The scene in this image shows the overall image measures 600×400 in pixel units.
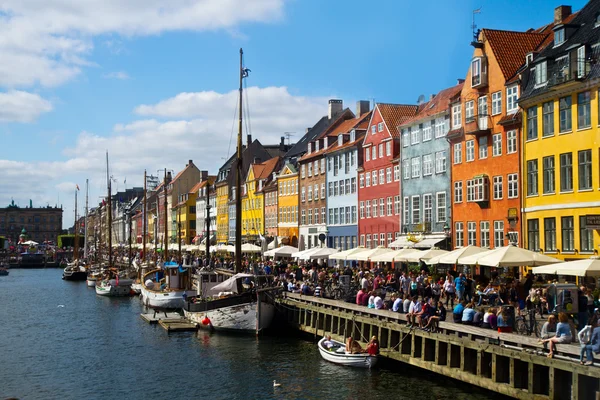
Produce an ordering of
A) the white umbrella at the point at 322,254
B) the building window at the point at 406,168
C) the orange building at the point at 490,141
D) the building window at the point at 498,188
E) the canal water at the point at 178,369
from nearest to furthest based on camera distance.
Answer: the canal water at the point at 178,369, the orange building at the point at 490,141, the building window at the point at 498,188, the white umbrella at the point at 322,254, the building window at the point at 406,168

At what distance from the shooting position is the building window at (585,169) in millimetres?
40394

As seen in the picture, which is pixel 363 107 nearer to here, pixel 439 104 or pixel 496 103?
pixel 439 104

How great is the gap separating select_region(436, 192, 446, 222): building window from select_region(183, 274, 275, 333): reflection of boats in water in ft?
53.3

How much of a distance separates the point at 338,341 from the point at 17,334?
22.1 metres

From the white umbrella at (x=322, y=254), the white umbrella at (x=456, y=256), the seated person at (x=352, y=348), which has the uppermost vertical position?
the white umbrella at (x=456, y=256)

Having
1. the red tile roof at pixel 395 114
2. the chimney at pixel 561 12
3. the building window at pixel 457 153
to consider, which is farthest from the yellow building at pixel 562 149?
the red tile roof at pixel 395 114

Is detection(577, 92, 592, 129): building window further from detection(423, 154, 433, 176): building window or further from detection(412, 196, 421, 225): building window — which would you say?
detection(412, 196, 421, 225): building window

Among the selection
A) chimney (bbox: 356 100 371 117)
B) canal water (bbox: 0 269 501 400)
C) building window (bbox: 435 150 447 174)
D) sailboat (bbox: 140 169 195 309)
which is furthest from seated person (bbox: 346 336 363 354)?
chimney (bbox: 356 100 371 117)

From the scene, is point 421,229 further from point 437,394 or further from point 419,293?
point 437,394

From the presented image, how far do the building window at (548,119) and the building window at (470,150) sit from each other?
821cm

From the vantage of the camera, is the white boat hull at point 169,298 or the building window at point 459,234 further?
the white boat hull at point 169,298

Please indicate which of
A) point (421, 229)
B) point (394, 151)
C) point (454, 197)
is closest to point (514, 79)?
point (454, 197)

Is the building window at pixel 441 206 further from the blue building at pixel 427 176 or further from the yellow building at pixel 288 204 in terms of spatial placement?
the yellow building at pixel 288 204

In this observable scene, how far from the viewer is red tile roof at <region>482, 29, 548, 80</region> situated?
49.0 m
